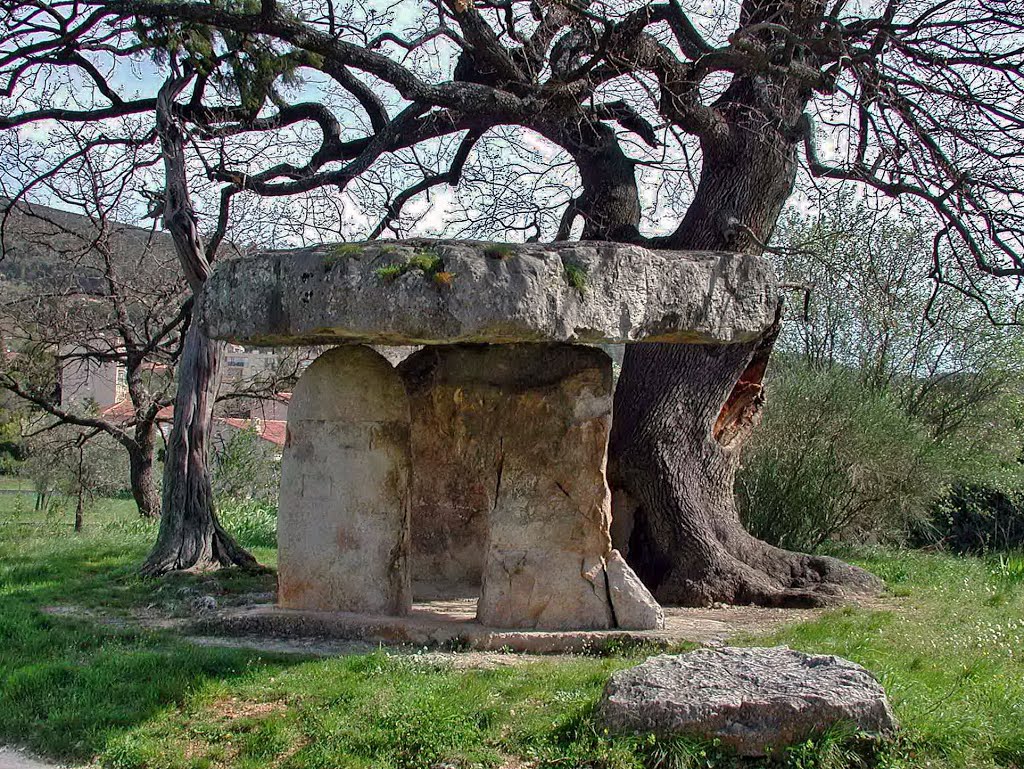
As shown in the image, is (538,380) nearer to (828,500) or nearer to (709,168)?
(709,168)

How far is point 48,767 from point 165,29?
7569 mm

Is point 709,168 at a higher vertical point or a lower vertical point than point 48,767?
higher

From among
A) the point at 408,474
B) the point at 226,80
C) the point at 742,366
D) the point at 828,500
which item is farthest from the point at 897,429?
the point at 226,80

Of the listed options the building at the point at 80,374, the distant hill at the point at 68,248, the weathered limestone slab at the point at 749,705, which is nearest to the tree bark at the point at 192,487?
the distant hill at the point at 68,248

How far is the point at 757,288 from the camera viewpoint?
618cm

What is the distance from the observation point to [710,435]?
8.27 meters

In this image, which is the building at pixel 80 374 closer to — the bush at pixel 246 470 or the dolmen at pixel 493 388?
the bush at pixel 246 470

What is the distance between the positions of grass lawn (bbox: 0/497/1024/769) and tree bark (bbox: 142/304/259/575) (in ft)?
7.01

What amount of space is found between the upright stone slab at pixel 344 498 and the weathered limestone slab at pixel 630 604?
1319mm

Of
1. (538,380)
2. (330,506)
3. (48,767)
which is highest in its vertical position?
(538,380)

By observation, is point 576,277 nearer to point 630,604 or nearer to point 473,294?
point 473,294

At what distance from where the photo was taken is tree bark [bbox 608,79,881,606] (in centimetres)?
776

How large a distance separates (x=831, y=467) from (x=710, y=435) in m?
3.51

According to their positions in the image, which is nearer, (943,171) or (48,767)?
(48,767)
